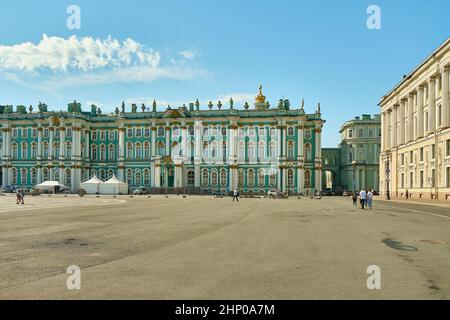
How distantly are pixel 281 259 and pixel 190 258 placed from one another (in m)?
2.27

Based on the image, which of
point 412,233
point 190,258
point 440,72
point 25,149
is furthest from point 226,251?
point 25,149

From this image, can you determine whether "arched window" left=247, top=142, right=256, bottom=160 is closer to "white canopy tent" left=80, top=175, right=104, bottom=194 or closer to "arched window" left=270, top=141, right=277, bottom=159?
"arched window" left=270, top=141, right=277, bottom=159

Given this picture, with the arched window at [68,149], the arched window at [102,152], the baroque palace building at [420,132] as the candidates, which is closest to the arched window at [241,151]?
the baroque palace building at [420,132]

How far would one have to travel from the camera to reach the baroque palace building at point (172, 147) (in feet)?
275

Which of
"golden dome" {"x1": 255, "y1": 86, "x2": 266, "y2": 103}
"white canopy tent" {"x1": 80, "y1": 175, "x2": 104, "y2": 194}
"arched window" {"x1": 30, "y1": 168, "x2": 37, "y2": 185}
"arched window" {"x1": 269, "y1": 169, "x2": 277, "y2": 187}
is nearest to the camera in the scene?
"white canopy tent" {"x1": 80, "y1": 175, "x2": 104, "y2": 194}

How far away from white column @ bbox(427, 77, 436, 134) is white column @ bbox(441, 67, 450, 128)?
172 inches

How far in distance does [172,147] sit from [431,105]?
167 ft

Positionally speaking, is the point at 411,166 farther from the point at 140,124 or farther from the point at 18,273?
the point at 18,273

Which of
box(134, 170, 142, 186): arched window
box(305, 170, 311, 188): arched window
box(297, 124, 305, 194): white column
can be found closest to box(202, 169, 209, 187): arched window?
box(134, 170, 142, 186): arched window

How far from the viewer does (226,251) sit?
11.9 meters

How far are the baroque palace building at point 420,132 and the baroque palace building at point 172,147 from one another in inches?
630

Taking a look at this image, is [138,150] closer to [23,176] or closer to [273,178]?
[23,176]

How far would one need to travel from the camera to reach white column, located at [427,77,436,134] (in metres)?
52.3
